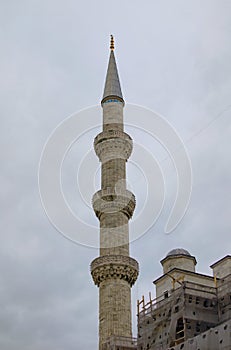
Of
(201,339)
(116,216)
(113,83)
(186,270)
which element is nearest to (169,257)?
(186,270)

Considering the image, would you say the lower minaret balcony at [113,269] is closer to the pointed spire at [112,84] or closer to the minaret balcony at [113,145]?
the minaret balcony at [113,145]

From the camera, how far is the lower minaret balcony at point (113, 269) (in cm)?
3228

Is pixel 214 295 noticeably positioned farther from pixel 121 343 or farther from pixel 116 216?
pixel 116 216

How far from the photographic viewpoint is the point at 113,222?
34250 millimetres

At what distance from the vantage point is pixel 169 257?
3144cm

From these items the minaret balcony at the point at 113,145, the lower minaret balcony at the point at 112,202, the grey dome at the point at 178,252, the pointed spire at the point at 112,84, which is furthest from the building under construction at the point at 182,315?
the pointed spire at the point at 112,84

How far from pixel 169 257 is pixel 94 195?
24.7 ft

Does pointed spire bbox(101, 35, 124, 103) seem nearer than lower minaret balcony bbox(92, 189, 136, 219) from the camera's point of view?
No

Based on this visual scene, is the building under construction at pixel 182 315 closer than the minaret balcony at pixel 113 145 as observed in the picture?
Yes

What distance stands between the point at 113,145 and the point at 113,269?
368 inches

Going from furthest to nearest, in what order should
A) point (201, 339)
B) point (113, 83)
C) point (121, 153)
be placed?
point (113, 83) → point (121, 153) → point (201, 339)

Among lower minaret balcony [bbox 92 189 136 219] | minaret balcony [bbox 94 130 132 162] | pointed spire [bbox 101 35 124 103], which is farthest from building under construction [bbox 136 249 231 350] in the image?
pointed spire [bbox 101 35 124 103]

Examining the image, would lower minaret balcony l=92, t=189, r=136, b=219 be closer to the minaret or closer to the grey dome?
the minaret

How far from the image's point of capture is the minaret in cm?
3105
